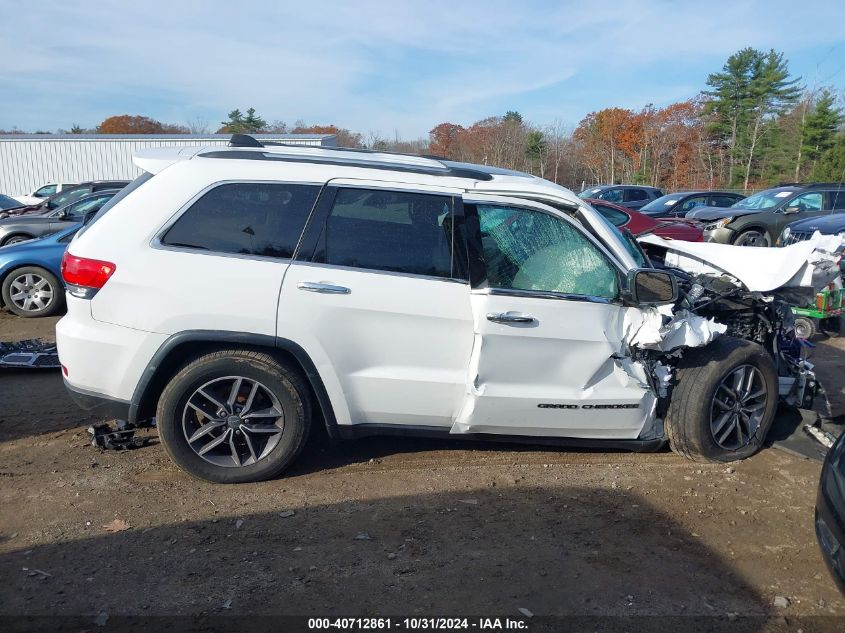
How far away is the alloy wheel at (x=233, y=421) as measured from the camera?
396 cm

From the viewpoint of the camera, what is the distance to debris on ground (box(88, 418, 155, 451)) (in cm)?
453

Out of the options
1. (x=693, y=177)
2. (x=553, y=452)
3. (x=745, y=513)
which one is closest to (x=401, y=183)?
(x=553, y=452)

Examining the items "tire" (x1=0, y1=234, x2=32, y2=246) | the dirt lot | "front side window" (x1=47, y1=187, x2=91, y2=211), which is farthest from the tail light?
"front side window" (x1=47, y1=187, x2=91, y2=211)

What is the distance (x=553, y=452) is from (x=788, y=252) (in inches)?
91.1

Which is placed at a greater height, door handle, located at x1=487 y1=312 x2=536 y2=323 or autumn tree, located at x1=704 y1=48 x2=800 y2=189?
autumn tree, located at x1=704 y1=48 x2=800 y2=189

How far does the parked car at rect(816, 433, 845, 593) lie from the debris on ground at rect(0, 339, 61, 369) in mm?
5801

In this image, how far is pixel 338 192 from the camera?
3990 millimetres

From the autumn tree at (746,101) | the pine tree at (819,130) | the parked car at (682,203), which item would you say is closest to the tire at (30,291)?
the parked car at (682,203)

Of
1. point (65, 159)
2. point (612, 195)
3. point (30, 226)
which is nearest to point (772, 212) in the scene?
point (612, 195)

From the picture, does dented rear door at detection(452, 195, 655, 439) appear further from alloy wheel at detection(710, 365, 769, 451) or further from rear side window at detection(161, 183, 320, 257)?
rear side window at detection(161, 183, 320, 257)

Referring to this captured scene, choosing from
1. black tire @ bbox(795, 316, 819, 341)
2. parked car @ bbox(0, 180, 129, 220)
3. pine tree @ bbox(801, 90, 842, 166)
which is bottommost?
black tire @ bbox(795, 316, 819, 341)

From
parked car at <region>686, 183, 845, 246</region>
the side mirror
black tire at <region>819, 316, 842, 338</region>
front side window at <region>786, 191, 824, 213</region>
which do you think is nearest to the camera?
the side mirror

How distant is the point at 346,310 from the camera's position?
384cm

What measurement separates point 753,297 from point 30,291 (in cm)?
827
